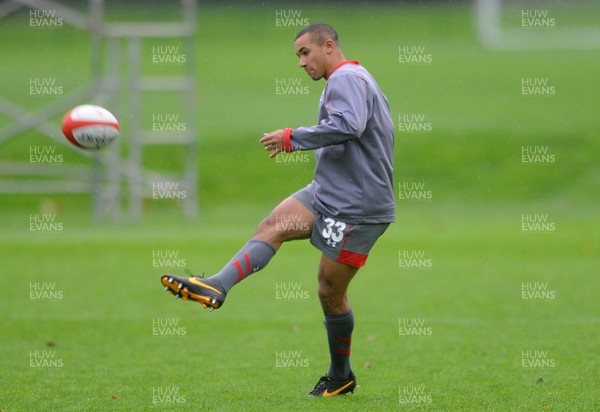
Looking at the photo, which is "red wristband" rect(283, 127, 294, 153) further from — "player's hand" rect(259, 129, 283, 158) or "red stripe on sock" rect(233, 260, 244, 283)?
"red stripe on sock" rect(233, 260, 244, 283)

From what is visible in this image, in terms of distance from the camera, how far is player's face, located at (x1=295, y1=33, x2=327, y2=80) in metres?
7.11

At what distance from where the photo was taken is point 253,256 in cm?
691

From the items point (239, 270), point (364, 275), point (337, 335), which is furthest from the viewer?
point (364, 275)

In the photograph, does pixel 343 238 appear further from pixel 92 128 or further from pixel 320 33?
pixel 92 128

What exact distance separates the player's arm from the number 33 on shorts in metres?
0.59

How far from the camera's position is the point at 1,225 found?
19766mm

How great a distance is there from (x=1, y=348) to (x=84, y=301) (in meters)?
2.60

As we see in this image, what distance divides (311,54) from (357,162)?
2.62 ft

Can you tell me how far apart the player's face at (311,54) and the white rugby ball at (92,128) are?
1.44 m

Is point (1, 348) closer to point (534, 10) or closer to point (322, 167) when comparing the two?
point (322, 167)

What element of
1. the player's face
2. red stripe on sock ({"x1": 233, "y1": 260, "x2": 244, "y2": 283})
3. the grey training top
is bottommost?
red stripe on sock ({"x1": 233, "y1": 260, "x2": 244, "y2": 283})

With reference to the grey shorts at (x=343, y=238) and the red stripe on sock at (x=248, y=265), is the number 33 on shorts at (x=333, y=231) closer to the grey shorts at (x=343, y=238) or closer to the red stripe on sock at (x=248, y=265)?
the grey shorts at (x=343, y=238)

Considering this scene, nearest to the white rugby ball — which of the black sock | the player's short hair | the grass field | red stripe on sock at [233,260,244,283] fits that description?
red stripe on sock at [233,260,244,283]

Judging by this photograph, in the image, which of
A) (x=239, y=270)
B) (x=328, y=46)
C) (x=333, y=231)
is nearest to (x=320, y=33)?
(x=328, y=46)
